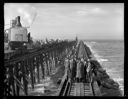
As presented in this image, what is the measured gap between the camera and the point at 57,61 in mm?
6848

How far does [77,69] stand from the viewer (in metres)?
6.65

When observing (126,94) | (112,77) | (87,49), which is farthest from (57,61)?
(126,94)

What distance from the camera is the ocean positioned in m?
6.33

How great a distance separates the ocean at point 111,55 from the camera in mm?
6328

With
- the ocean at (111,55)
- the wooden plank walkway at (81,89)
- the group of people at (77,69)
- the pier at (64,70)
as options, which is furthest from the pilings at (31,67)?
the wooden plank walkway at (81,89)

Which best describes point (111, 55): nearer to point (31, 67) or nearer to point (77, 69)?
point (77, 69)

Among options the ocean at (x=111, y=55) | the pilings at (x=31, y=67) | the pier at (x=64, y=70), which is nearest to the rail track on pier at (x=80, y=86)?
the pier at (x=64, y=70)

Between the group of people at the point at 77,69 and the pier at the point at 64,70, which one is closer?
the pier at the point at 64,70

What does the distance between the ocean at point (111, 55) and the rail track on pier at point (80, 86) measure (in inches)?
8.7

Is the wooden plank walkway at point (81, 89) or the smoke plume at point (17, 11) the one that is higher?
the smoke plume at point (17, 11)

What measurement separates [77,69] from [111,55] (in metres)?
0.93

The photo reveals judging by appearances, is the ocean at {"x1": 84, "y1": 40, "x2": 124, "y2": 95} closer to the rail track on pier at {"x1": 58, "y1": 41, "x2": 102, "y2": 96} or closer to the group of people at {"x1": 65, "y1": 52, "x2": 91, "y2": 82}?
the rail track on pier at {"x1": 58, "y1": 41, "x2": 102, "y2": 96}

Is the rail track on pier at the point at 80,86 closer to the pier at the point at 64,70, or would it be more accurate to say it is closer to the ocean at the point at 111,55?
the pier at the point at 64,70

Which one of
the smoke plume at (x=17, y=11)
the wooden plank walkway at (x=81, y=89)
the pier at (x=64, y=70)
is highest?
the smoke plume at (x=17, y=11)
